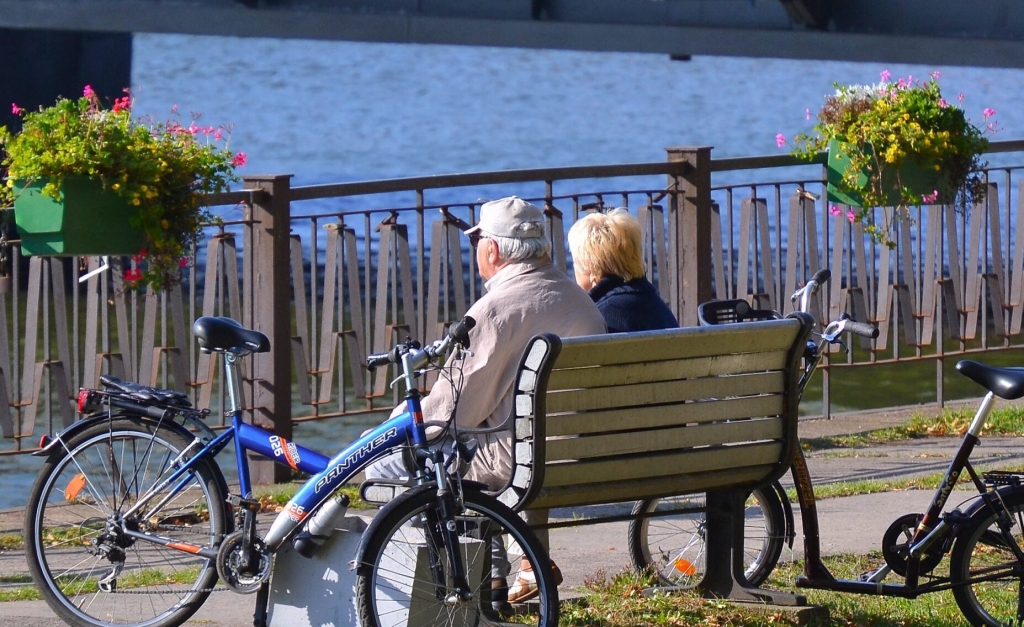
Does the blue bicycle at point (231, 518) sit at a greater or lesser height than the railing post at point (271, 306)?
lesser

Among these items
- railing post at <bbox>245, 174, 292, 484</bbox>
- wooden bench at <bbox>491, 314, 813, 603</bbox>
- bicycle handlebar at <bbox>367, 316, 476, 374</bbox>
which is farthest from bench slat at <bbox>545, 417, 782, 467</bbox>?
railing post at <bbox>245, 174, 292, 484</bbox>

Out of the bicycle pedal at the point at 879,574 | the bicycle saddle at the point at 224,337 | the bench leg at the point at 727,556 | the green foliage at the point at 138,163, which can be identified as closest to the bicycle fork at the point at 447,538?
the bicycle saddle at the point at 224,337

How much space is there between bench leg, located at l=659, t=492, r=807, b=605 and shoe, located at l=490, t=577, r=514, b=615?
641 millimetres

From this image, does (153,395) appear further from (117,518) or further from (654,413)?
(654,413)

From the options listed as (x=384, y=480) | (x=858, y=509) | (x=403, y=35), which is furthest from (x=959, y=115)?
(x=403, y=35)

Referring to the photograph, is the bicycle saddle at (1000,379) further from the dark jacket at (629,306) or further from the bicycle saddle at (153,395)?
the bicycle saddle at (153,395)

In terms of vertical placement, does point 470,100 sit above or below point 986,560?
above

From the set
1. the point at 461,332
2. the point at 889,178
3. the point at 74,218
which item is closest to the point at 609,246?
the point at 461,332

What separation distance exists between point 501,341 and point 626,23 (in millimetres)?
14914

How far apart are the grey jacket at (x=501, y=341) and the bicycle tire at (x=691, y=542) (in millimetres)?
643

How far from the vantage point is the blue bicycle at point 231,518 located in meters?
4.00

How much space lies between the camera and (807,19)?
17.3m

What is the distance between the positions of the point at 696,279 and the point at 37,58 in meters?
20.5

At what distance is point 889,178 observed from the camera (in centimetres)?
714
